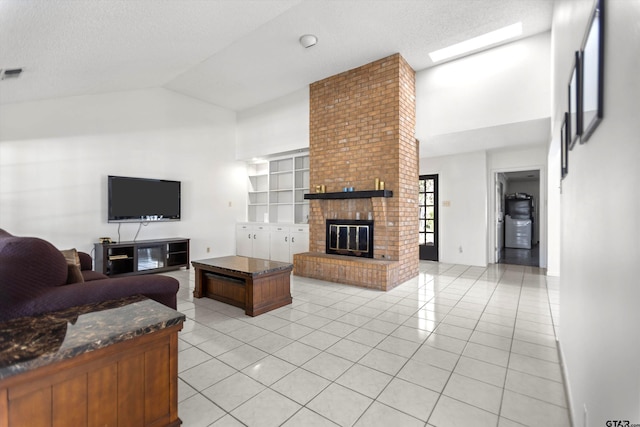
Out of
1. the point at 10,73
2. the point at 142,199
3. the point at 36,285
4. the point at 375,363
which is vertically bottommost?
the point at 375,363

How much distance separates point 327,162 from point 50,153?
440 centimetres

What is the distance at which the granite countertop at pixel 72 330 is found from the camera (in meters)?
1.05

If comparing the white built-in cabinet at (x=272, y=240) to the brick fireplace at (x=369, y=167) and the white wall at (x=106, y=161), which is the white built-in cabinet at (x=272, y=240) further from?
the brick fireplace at (x=369, y=167)

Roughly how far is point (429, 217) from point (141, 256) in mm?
5892

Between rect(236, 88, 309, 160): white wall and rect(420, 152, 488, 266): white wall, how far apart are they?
300 cm

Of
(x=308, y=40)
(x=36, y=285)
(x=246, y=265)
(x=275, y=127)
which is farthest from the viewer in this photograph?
(x=275, y=127)

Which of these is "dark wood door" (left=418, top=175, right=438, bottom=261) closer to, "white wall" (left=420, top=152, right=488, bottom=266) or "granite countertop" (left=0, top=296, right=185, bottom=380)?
"white wall" (left=420, top=152, right=488, bottom=266)

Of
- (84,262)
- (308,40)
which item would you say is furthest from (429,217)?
(84,262)

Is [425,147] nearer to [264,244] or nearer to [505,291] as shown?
Result: [505,291]

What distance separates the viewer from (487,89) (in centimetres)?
434

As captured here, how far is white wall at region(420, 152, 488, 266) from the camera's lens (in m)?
5.92

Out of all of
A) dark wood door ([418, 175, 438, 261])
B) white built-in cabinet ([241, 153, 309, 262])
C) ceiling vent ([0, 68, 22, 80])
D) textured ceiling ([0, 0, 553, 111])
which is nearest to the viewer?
textured ceiling ([0, 0, 553, 111])

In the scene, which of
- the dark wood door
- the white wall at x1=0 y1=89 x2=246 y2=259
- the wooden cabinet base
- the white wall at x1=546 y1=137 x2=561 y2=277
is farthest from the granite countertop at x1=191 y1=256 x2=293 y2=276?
the white wall at x1=546 y1=137 x2=561 y2=277

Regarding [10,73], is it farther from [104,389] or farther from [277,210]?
[277,210]
